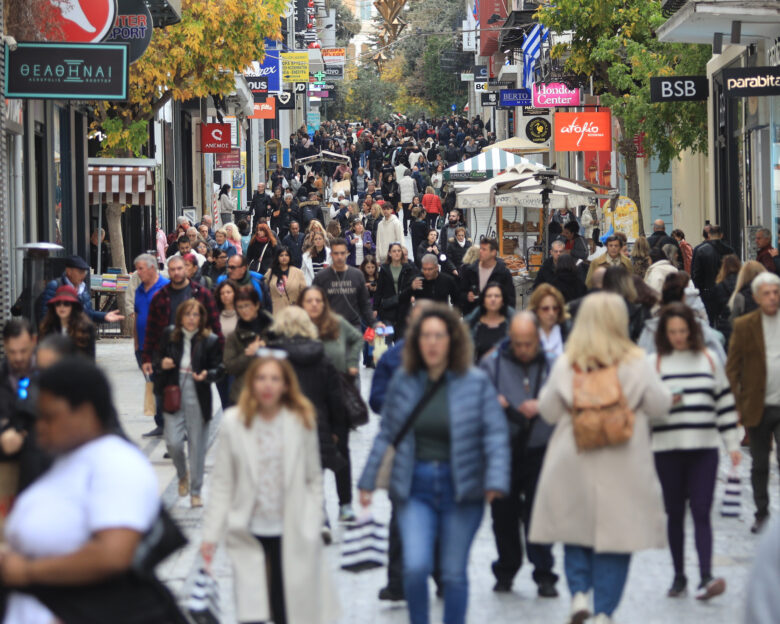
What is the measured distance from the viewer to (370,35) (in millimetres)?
147000

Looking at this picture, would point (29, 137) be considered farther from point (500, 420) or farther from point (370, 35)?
point (370, 35)

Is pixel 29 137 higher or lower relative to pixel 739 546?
higher

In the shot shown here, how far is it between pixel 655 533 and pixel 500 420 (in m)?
1.08

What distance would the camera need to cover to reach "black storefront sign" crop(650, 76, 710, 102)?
23.8m

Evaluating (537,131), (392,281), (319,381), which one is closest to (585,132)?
(537,131)

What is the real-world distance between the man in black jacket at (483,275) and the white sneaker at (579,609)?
7495mm

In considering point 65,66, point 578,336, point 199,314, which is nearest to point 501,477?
point 578,336

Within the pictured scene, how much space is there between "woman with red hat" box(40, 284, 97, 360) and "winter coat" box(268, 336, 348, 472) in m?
2.11

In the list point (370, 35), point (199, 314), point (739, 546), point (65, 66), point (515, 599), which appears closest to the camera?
point (515, 599)

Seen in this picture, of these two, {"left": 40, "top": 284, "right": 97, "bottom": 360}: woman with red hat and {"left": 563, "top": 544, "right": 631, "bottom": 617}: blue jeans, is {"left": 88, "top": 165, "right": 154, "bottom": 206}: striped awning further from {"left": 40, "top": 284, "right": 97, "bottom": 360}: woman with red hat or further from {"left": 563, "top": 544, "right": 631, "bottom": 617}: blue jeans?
{"left": 563, "top": 544, "right": 631, "bottom": 617}: blue jeans

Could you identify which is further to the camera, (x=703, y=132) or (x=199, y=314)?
(x=703, y=132)

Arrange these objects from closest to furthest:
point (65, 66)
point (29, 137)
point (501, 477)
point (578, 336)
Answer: point (501, 477), point (578, 336), point (65, 66), point (29, 137)

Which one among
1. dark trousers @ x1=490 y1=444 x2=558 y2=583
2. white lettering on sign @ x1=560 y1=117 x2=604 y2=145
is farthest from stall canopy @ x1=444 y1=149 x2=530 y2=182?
dark trousers @ x1=490 y1=444 x2=558 y2=583

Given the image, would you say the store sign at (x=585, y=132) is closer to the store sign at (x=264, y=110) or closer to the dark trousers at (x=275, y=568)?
the dark trousers at (x=275, y=568)
